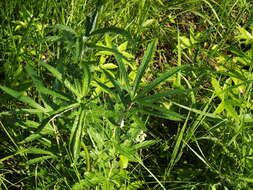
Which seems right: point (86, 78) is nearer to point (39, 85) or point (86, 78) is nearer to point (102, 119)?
point (39, 85)

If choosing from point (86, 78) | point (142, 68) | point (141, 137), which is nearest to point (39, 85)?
point (86, 78)

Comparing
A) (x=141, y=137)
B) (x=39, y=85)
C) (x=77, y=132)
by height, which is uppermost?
(x=39, y=85)

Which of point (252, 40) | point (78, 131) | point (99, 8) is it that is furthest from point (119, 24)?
point (78, 131)

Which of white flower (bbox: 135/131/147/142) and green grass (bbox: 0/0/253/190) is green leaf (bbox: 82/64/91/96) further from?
white flower (bbox: 135/131/147/142)

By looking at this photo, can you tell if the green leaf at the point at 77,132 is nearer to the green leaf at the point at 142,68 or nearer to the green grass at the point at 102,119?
the green grass at the point at 102,119

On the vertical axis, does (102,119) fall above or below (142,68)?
below

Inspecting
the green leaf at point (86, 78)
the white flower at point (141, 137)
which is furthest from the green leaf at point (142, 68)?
the white flower at point (141, 137)

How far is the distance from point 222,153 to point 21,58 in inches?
32.0

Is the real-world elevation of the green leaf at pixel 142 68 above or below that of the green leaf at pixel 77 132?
above

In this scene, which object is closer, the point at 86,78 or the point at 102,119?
the point at 86,78

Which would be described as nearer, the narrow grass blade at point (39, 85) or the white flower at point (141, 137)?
the narrow grass blade at point (39, 85)

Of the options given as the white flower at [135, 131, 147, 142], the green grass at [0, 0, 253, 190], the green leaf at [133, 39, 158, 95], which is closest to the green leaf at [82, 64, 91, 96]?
the green grass at [0, 0, 253, 190]

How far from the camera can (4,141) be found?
127cm

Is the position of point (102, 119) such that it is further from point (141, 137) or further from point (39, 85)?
point (39, 85)
